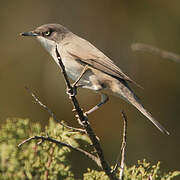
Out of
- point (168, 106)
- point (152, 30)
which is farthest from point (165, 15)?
point (168, 106)

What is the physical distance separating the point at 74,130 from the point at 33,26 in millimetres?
2812

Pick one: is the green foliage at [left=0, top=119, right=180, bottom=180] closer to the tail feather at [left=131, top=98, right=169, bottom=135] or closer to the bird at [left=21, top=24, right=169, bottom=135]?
the tail feather at [left=131, top=98, right=169, bottom=135]

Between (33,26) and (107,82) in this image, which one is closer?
(107,82)

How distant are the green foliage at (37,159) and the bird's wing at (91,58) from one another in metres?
1.08

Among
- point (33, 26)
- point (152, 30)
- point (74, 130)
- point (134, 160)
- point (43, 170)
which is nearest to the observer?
point (43, 170)

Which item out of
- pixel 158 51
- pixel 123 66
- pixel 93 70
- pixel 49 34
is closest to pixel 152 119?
pixel 158 51

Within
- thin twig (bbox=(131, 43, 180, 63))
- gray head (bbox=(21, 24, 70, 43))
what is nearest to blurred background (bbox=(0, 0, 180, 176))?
gray head (bbox=(21, 24, 70, 43))

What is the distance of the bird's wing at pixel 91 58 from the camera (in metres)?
3.85

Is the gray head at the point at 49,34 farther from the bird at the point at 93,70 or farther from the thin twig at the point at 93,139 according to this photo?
the thin twig at the point at 93,139

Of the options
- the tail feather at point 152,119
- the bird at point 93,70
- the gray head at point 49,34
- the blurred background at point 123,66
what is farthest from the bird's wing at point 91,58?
the blurred background at point 123,66

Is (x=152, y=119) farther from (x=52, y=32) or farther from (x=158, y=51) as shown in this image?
(x=52, y=32)

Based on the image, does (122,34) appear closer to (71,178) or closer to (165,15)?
(165,15)

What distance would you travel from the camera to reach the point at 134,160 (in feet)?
15.0

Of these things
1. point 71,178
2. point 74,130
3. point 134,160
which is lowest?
point 134,160
